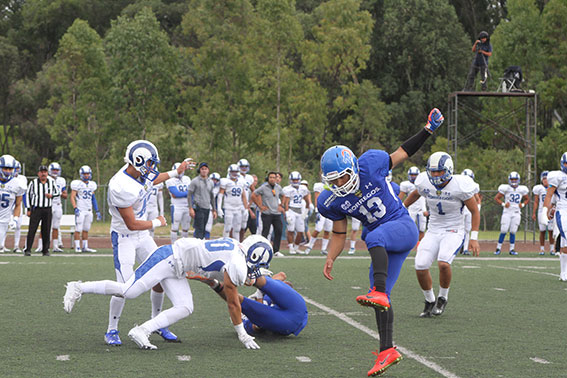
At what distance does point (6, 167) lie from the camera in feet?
43.7

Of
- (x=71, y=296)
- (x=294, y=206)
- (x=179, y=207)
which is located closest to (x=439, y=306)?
(x=71, y=296)

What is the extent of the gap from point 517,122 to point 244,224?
64.4ft

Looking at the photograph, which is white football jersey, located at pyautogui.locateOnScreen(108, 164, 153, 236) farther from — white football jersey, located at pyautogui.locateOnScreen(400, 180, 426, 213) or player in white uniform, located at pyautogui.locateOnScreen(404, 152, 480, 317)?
white football jersey, located at pyautogui.locateOnScreen(400, 180, 426, 213)

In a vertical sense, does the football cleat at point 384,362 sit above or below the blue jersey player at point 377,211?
below

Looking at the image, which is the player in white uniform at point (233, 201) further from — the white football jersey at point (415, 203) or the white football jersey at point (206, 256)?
the white football jersey at point (206, 256)

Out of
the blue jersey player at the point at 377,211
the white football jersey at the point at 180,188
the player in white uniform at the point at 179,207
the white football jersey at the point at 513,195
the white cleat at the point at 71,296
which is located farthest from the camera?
the white football jersey at the point at 513,195

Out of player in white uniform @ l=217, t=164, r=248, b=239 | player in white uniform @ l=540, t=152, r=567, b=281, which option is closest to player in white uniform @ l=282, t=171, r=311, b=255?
player in white uniform @ l=217, t=164, r=248, b=239

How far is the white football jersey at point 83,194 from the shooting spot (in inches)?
680

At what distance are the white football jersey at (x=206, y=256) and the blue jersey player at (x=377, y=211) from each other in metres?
0.81

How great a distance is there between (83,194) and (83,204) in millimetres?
302

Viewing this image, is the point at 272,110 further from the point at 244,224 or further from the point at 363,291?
the point at 363,291

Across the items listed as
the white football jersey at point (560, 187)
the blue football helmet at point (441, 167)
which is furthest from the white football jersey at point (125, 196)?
the white football jersey at point (560, 187)

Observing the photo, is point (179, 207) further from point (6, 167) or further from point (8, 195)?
point (6, 167)

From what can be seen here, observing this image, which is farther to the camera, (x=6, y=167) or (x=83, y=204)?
(x=83, y=204)
